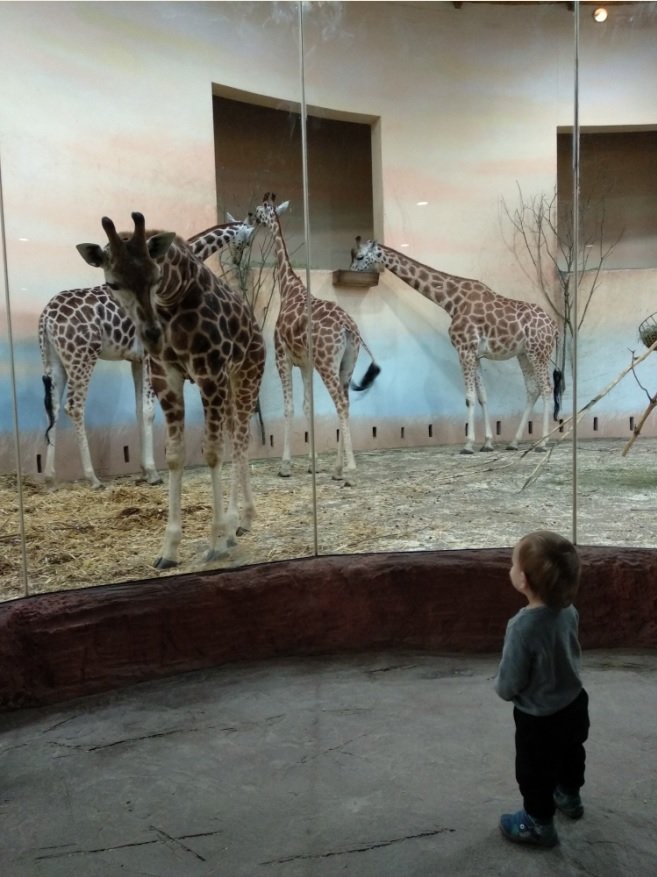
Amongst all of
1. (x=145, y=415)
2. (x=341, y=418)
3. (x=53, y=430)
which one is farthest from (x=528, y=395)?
(x=53, y=430)

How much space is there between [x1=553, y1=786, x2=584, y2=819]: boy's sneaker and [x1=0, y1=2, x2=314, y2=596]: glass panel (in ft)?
4.50

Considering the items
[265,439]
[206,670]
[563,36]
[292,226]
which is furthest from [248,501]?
[563,36]

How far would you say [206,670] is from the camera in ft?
7.75

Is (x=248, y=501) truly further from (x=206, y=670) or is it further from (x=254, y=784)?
(x=254, y=784)

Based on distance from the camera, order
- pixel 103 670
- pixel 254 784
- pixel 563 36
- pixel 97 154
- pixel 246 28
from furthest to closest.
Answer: pixel 563 36 → pixel 246 28 → pixel 97 154 → pixel 103 670 → pixel 254 784

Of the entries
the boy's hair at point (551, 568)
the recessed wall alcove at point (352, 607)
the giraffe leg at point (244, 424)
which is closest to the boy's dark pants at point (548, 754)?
the boy's hair at point (551, 568)

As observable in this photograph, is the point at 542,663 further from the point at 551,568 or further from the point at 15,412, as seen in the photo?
the point at 15,412

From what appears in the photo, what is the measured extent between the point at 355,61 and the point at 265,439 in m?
1.65

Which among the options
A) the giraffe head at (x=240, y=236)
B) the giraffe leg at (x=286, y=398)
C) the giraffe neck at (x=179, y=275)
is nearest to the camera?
the giraffe neck at (x=179, y=275)

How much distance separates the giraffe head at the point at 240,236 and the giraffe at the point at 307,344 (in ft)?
0.12

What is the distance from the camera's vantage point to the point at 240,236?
2.67 meters

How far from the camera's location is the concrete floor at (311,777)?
142cm

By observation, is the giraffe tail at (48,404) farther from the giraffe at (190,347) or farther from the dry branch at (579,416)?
the dry branch at (579,416)

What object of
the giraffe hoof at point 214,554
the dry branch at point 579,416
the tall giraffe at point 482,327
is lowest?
the giraffe hoof at point 214,554
